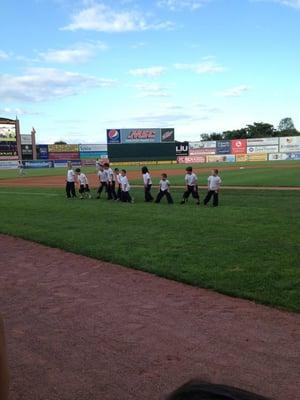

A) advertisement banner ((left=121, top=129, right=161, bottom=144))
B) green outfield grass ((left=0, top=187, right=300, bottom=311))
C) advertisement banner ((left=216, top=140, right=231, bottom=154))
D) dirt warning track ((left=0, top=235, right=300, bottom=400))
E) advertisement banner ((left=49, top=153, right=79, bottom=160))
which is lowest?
dirt warning track ((left=0, top=235, right=300, bottom=400))

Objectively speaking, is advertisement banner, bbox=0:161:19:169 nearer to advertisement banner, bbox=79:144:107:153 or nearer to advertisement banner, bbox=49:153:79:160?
advertisement banner, bbox=49:153:79:160

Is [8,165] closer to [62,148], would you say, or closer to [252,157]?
[62,148]

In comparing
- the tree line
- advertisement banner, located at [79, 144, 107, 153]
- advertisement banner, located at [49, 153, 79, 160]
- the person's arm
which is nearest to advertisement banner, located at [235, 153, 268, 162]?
advertisement banner, located at [79, 144, 107, 153]

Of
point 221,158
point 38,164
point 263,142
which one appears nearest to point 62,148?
point 38,164

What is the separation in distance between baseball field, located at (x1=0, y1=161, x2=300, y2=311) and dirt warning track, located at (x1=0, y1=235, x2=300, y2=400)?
2.32 ft

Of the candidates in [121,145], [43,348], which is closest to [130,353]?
[43,348]

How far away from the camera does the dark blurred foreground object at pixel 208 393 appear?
1128mm

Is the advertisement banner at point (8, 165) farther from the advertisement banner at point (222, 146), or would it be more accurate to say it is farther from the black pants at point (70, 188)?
the black pants at point (70, 188)

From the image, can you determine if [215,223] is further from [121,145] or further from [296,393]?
[121,145]

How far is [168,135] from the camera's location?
84.2m

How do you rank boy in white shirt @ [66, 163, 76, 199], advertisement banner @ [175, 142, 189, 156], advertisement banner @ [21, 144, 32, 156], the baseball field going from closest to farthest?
the baseball field, boy in white shirt @ [66, 163, 76, 199], advertisement banner @ [21, 144, 32, 156], advertisement banner @ [175, 142, 189, 156]

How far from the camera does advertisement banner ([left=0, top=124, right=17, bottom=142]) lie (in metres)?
71.8

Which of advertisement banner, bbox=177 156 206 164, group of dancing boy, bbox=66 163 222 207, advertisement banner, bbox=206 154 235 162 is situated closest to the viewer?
group of dancing boy, bbox=66 163 222 207

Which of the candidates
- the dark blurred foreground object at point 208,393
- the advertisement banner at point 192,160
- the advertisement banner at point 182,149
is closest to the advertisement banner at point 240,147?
the advertisement banner at point 192,160
